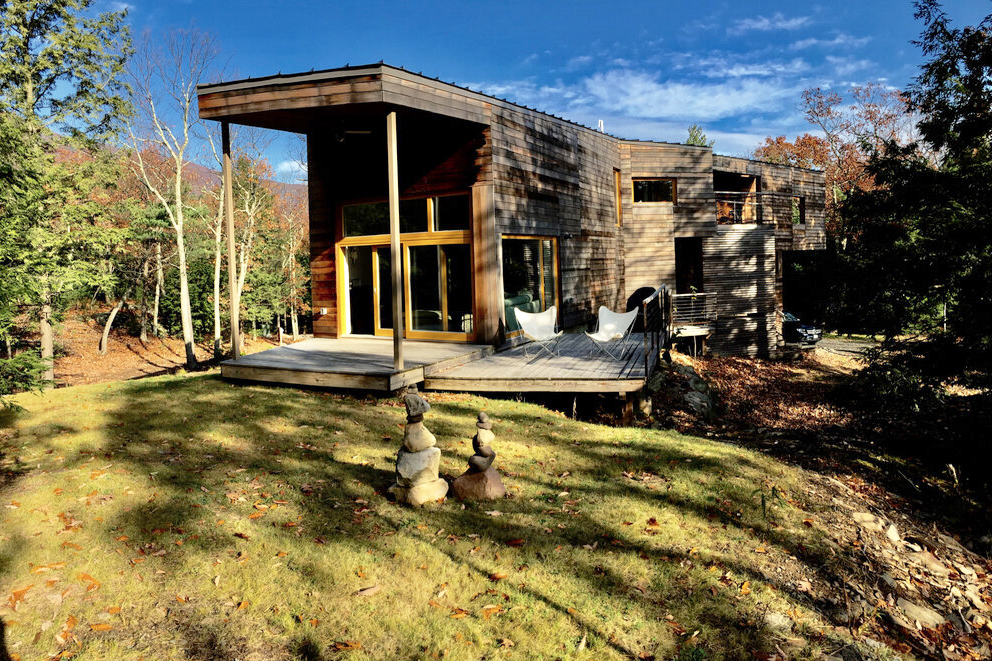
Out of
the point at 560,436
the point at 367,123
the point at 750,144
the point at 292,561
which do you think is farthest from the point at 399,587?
the point at 750,144

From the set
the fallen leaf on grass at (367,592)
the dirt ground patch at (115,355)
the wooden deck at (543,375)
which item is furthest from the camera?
the dirt ground patch at (115,355)

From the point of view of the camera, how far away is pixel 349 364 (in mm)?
8805

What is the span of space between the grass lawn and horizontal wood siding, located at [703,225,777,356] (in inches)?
503

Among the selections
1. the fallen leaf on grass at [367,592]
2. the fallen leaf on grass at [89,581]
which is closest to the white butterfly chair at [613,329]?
the fallen leaf on grass at [367,592]

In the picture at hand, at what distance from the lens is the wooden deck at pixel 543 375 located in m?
8.16

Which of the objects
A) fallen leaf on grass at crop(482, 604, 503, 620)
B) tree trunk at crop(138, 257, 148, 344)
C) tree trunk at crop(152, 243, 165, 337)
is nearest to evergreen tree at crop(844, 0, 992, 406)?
fallen leaf on grass at crop(482, 604, 503, 620)

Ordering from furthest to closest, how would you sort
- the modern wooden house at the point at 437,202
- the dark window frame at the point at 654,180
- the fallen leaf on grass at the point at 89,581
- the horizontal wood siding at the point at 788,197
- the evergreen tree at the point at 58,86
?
the horizontal wood siding at the point at 788,197
the dark window frame at the point at 654,180
the evergreen tree at the point at 58,86
the modern wooden house at the point at 437,202
the fallen leaf on grass at the point at 89,581

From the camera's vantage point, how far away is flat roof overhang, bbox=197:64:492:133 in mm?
7738

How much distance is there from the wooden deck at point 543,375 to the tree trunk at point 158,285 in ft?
62.0

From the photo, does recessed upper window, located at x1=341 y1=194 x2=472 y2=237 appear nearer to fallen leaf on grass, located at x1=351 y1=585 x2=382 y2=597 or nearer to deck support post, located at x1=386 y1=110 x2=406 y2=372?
deck support post, located at x1=386 y1=110 x2=406 y2=372

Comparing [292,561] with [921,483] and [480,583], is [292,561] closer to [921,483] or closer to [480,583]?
[480,583]

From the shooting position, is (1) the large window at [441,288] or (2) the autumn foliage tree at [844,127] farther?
(2) the autumn foliage tree at [844,127]

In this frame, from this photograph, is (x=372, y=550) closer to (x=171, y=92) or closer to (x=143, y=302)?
(x=171, y=92)

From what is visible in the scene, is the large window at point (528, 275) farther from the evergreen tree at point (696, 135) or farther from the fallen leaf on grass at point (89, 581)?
the evergreen tree at point (696, 135)
